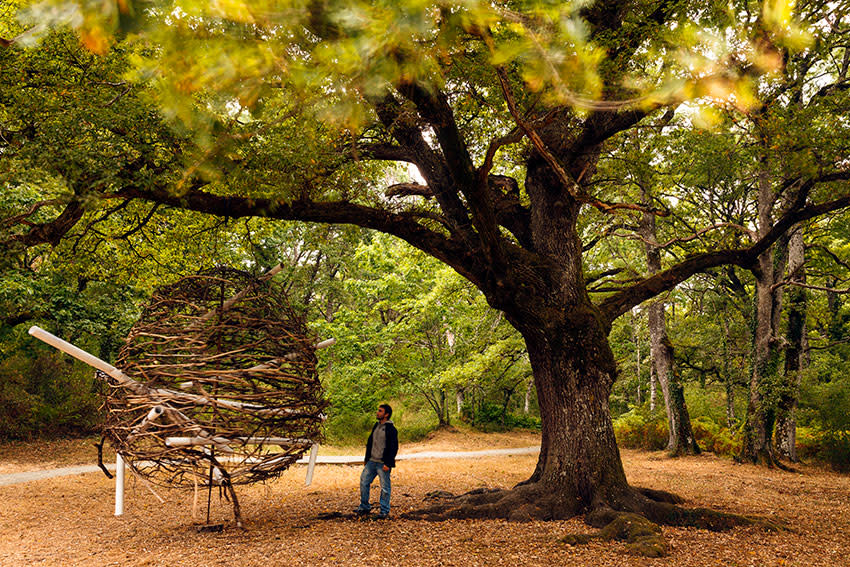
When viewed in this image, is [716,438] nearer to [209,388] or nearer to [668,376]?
[668,376]

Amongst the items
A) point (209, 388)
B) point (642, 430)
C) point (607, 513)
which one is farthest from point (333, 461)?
point (642, 430)

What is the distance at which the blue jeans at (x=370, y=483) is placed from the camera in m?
6.90

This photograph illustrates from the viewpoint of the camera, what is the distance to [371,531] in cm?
621

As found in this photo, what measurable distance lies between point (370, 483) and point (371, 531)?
31.8 inches

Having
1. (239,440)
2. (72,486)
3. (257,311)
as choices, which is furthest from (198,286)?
(72,486)

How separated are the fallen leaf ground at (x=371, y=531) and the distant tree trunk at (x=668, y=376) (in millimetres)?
3779

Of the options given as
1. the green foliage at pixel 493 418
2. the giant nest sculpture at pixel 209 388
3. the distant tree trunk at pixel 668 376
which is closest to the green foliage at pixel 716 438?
the distant tree trunk at pixel 668 376

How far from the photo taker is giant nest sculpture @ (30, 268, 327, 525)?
524cm

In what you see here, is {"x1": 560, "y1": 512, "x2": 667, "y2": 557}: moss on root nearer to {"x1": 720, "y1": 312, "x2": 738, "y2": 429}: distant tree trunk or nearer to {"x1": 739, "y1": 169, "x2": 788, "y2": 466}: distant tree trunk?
{"x1": 739, "y1": 169, "x2": 788, "y2": 466}: distant tree trunk

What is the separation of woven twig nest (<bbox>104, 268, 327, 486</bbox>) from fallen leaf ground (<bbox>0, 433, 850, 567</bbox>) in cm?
88

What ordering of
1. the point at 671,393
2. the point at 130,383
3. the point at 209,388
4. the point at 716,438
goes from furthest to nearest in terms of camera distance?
the point at 716,438 → the point at 671,393 → the point at 209,388 → the point at 130,383

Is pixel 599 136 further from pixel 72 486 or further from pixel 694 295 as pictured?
pixel 694 295

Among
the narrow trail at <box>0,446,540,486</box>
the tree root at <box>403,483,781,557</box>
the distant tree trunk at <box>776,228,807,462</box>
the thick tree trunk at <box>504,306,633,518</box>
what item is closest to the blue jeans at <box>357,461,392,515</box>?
the tree root at <box>403,483,781,557</box>

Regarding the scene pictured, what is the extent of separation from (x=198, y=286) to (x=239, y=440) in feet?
7.52
